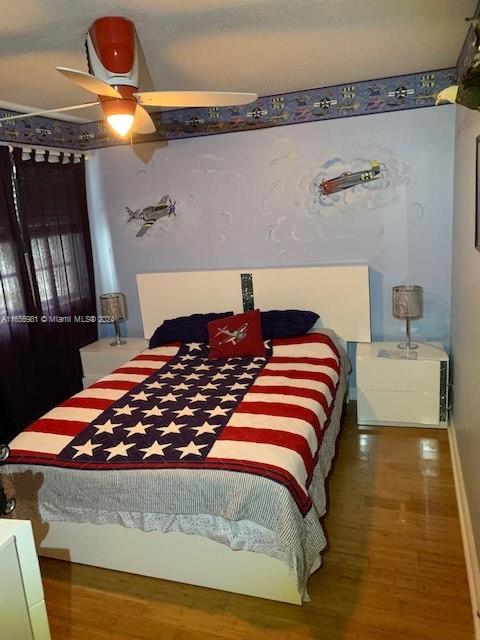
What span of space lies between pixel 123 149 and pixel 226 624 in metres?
3.55

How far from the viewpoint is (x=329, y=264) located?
3.78 meters

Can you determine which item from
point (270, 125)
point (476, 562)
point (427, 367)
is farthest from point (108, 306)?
point (476, 562)

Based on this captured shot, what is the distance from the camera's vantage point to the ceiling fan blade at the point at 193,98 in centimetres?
197

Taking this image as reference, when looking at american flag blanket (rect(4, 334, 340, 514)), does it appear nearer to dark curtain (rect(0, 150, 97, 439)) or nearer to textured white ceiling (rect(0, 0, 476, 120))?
dark curtain (rect(0, 150, 97, 439))

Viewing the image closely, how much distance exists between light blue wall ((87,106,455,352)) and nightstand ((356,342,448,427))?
0.48 metres

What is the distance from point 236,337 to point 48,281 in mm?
1573

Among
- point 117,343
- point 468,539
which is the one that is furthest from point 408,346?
point 117,343

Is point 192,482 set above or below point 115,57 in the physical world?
below

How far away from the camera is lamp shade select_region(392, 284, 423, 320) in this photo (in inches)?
131

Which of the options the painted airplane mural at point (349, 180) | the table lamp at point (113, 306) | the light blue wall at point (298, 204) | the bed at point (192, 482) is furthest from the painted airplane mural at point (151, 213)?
the bed at point (192, 482)

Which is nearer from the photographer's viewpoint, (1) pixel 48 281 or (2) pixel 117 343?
(1) pixel 48 281

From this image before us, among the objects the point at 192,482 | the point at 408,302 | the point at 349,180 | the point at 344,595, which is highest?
the point at 349,180

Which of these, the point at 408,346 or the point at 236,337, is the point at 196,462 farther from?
the point at 408,346

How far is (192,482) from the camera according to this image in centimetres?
200
